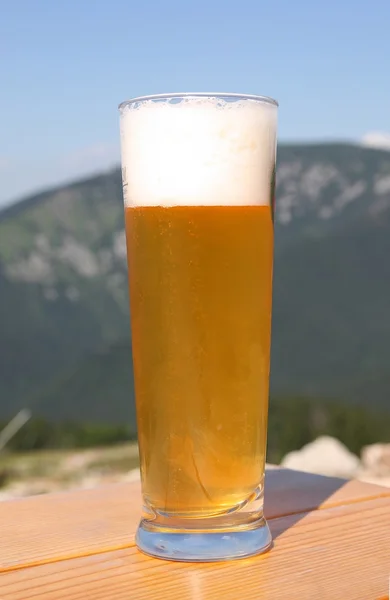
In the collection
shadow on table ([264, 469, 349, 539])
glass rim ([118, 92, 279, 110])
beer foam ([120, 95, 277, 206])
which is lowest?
shadow on table ([264, 469, 349, 539])

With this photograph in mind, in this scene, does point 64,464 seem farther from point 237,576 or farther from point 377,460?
point 237,576

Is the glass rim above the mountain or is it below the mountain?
above

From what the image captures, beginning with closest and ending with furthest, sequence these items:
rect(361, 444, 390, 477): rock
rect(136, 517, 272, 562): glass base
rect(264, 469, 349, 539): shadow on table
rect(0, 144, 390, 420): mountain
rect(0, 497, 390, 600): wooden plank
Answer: rect(0, 497, 390, 600): wooden plank < rect(136, 517, 272, 562): glass base < rect(264, 469, 349, 539): shadow on table < rect(361, 444, 390, 477): rock < rect(0, 144, 390, 420): mountain

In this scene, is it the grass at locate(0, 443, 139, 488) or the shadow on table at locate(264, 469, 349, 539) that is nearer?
the shadow on table at locate(264, 469, 349, 539)

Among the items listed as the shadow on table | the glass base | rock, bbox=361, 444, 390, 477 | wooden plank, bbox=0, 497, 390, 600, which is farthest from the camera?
rock, bbox=361, 444, 390, 477

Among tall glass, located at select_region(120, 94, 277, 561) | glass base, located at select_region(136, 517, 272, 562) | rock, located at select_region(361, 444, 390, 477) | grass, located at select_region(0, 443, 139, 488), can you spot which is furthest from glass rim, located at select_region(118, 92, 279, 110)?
grass, located at select_region(0, 443, 139, 488)

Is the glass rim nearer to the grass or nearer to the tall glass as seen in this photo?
the tall glass
